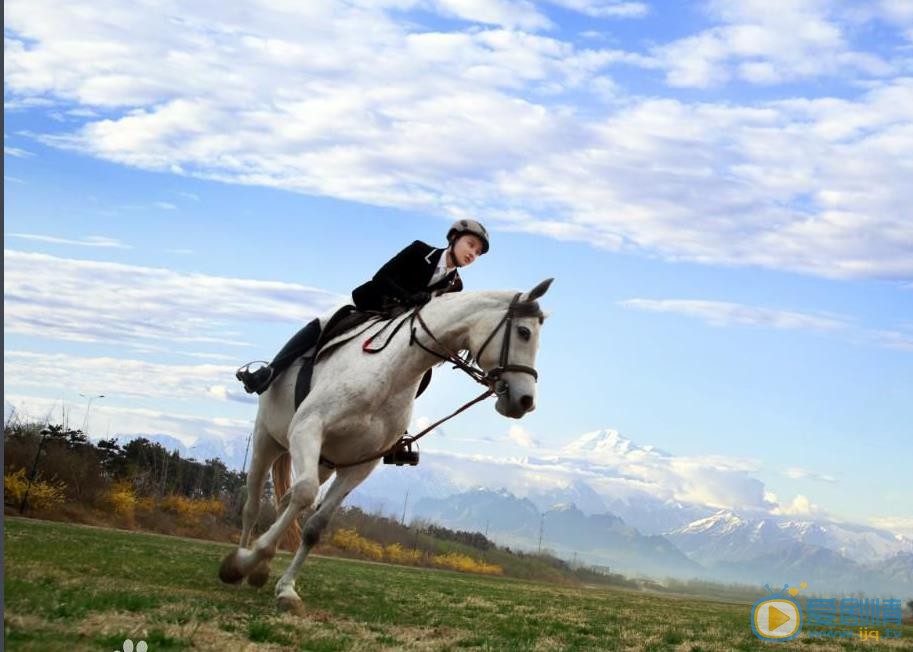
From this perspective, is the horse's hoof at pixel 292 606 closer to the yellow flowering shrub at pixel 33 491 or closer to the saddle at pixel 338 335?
the saddle at pixel 338 335

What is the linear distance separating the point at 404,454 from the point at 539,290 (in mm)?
2909

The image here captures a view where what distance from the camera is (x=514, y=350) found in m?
10.3

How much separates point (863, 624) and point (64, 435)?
146ft

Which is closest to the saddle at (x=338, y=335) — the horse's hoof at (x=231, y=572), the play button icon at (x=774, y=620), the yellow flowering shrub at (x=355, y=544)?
the horse's hoof at (x=231, y=572)

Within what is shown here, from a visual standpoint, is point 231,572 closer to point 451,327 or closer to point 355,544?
point 451,327

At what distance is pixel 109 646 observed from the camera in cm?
685

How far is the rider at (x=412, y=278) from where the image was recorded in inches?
467

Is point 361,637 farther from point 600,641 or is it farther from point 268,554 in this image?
point 600,641

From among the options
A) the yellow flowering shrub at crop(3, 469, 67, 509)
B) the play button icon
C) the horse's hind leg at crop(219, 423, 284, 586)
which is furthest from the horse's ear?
the yellow flowering shrub at crop(3, 469, 67, 509)

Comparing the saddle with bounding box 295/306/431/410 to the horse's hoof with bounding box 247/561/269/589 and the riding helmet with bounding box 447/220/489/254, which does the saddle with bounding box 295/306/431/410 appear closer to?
the riding helmet with bounding box 447/220/489/254

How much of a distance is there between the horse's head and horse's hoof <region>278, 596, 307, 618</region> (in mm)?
2999

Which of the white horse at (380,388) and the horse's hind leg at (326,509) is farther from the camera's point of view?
the horse's hind leg at (326,509)

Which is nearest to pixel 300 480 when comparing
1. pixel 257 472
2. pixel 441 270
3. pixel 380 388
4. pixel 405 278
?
pixel 380 388

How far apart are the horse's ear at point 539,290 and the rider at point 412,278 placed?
1.59m
